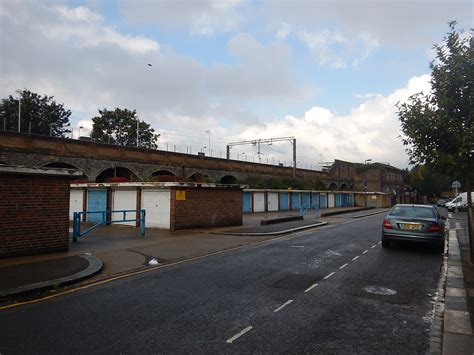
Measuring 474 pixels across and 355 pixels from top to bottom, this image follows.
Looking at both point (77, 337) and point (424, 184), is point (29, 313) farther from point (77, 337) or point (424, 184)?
point (424, 184)

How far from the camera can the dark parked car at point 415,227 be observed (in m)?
11.1

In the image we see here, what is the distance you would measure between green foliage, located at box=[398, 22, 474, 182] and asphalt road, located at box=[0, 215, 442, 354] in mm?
2852

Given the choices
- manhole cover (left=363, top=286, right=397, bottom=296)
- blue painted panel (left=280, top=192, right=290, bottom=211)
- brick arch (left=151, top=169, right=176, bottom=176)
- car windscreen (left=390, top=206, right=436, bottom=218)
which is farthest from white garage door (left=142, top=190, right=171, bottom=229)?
blue painted panel (left=280, top=192, right=290, bottom=211)

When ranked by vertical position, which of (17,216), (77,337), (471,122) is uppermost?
(471,122)

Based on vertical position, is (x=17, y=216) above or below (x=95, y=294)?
above

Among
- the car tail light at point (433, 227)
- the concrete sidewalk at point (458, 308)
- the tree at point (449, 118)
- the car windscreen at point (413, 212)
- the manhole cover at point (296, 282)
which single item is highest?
the tree at point (449, 118)

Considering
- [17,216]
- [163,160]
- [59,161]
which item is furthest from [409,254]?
[163,160]

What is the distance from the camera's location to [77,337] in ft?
15.2

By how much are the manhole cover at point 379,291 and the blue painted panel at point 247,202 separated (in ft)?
Result: 83.8

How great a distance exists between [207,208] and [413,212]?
31.6ft

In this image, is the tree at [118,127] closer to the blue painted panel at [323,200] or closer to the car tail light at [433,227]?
the blue painted panel at [323,200]

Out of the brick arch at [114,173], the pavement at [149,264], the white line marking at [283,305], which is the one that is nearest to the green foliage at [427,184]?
the brick arch at [114,173]

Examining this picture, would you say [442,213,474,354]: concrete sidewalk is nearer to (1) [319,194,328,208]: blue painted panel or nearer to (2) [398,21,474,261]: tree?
(2) [398,21,474,261]: tree

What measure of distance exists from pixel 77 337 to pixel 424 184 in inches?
3949
